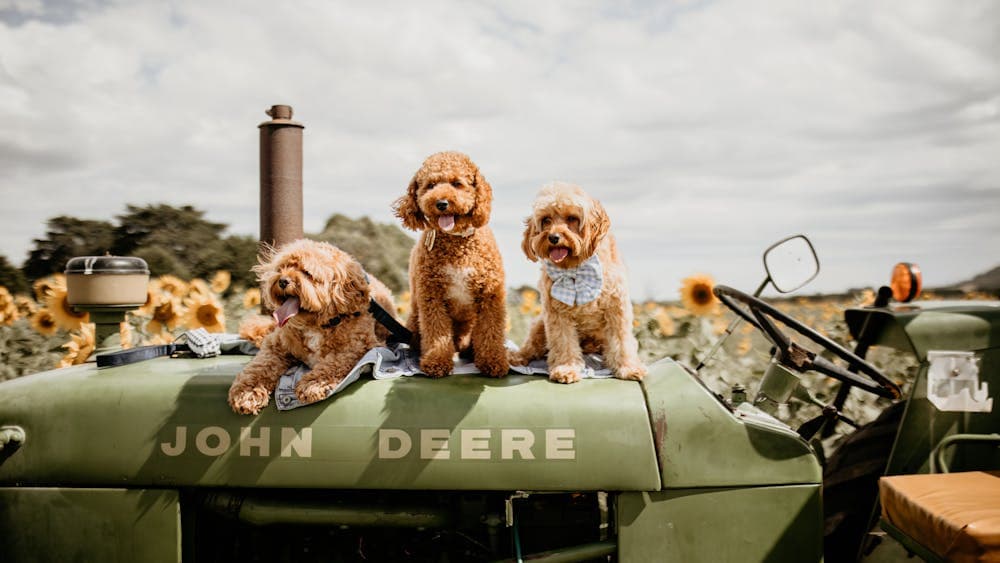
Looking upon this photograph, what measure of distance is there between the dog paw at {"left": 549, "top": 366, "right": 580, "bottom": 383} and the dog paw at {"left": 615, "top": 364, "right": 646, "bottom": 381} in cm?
15

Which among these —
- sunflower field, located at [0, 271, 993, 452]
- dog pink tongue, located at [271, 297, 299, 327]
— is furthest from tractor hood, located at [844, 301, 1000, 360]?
dog pink tongue, located at [271, 297, 299, 327]

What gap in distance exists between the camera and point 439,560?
244 cm

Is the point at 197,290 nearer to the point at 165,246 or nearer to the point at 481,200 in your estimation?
the point at 165,246

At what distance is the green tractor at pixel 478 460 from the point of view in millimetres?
2066

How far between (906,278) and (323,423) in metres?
2.20

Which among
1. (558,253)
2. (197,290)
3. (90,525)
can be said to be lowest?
(90,525)

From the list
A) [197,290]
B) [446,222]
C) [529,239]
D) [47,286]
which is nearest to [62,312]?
[197,290]

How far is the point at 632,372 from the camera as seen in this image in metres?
2.25

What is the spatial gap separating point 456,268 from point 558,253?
1.25 feet

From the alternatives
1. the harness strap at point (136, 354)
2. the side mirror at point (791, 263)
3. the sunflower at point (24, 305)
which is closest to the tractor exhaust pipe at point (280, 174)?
the harness strap at point (136, 354)

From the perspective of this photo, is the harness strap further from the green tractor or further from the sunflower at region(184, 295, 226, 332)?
the sunflower at region(184, 295, 226, 332)

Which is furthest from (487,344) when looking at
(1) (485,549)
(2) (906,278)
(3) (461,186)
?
(2) (906,278)

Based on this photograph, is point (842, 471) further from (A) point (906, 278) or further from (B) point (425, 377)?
(B) point (425, 377)

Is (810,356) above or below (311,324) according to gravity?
below
